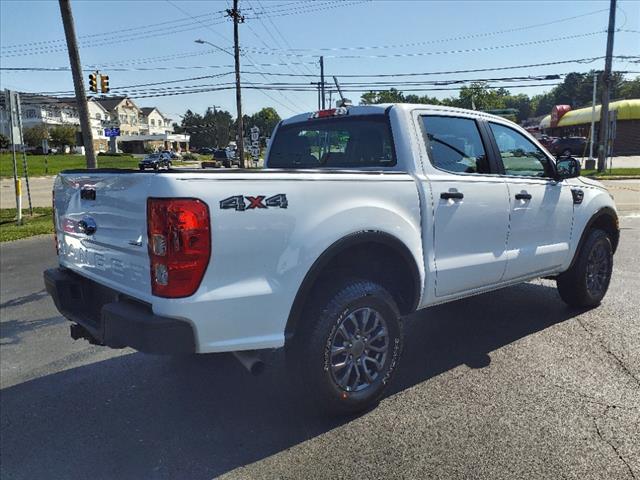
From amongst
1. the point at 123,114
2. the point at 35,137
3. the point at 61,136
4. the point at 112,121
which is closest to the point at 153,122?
the point at 123,114

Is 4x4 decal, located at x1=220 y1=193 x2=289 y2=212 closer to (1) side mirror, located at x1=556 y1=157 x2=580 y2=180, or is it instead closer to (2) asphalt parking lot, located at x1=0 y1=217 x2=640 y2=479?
(2) asphalt parking lot, located at x1=0 y1=217 x2=640 y2=479

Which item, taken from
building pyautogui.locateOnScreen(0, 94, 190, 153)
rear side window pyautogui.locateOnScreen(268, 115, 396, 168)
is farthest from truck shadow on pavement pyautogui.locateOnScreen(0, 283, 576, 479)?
building pyautogui.locateOnScreen(0, 94, 190, 153)

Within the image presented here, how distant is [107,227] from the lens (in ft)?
9.67

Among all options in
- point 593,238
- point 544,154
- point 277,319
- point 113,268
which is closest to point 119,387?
point 113,268

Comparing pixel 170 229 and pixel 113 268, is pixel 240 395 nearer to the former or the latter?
pixel 113 268

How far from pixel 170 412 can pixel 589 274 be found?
162 inches

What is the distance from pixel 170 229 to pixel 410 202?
63.0 inches

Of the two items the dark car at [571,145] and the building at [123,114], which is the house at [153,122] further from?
the dark car at [571,145]

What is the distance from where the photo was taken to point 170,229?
97.8 inches

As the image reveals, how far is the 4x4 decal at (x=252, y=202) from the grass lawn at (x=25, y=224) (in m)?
10.7

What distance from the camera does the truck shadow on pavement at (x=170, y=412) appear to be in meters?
2.91

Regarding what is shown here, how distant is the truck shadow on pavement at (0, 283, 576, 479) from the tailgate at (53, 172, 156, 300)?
932 millimetres

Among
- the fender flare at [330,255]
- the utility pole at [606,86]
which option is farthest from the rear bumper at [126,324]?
the utility pole at [606,86]

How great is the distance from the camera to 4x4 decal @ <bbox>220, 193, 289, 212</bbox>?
2576 millimetres
